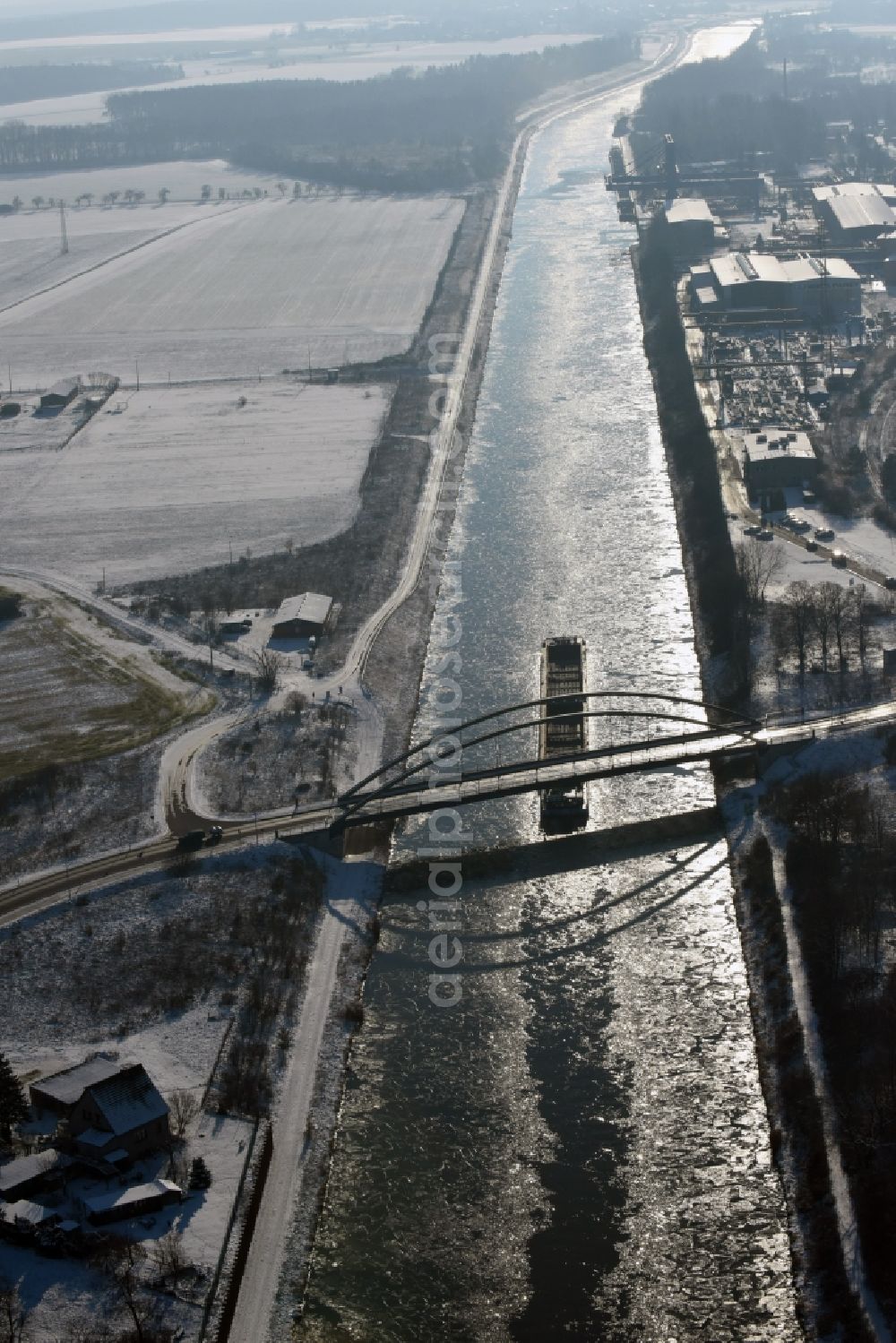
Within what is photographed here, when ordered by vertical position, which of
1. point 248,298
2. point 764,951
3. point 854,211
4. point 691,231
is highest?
point 854,211

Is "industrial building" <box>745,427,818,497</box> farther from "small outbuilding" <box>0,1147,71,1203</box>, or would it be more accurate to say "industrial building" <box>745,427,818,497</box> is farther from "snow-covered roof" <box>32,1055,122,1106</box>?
"small outbuilding" <box>0,1147,71,1203</box>

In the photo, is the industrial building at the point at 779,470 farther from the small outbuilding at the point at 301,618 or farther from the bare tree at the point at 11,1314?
the bare tree at the point at 11,1314

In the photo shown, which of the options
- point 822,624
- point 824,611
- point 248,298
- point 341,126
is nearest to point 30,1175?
point 822,624

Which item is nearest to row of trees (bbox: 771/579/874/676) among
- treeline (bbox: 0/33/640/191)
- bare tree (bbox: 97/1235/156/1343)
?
bare tree (bbox: 97/1235/156/1343)

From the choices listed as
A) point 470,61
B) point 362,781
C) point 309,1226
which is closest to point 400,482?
point 362,781

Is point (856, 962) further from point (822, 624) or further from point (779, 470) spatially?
point (779, 470)

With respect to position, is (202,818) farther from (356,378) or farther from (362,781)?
(356,378)
